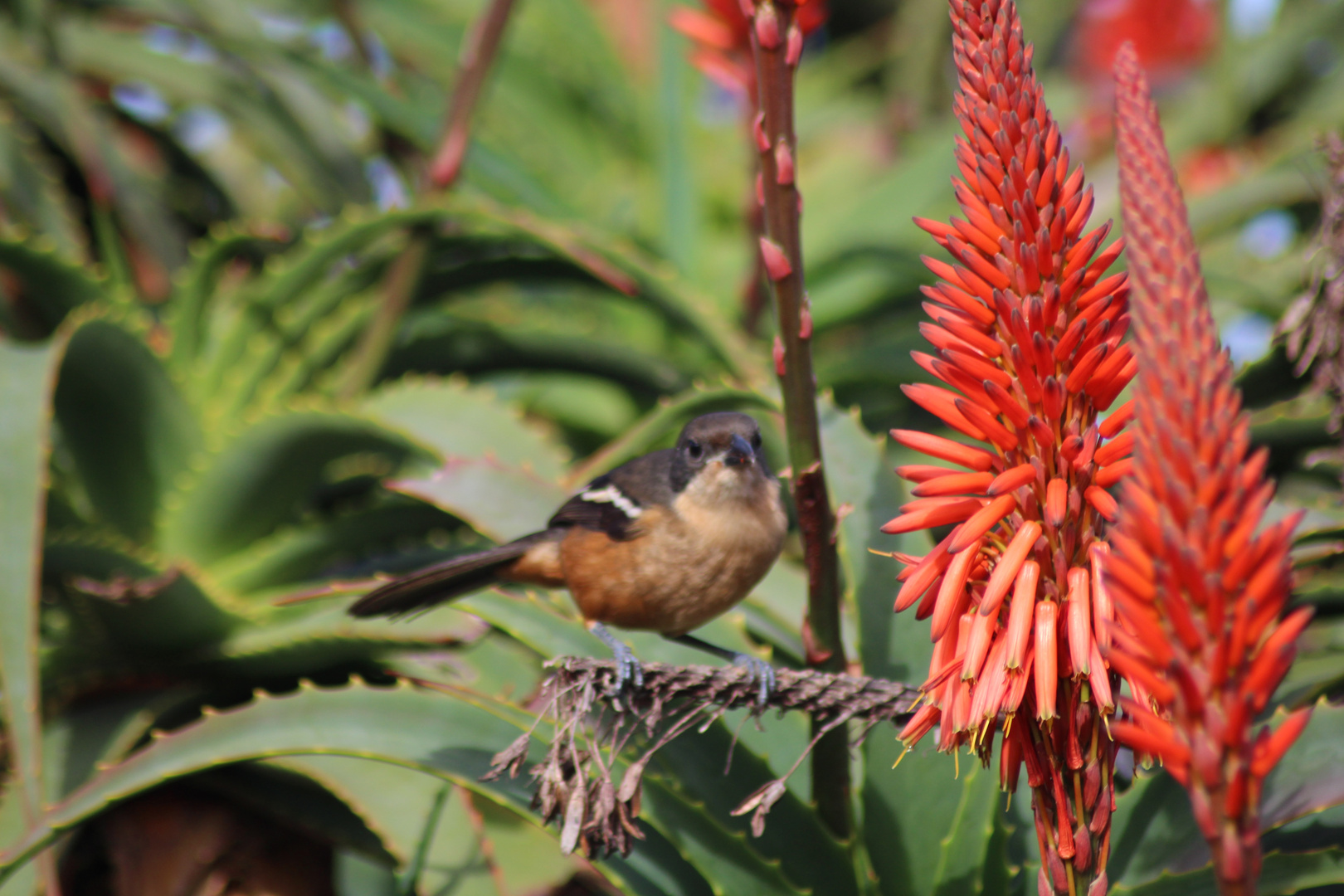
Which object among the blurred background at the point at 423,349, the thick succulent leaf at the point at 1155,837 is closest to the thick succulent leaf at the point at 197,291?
the blurred background at the point at 423,349

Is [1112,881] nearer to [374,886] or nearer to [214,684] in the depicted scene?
[374,886]

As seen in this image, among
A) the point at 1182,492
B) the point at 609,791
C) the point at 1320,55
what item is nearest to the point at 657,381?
the point at 609,791

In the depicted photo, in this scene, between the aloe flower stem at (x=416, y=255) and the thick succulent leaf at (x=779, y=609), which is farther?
the aloe flower stem at (x=416, y=255)

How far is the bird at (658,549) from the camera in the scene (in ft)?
6.21

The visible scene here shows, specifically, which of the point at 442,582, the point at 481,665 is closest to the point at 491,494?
the point at 442,582

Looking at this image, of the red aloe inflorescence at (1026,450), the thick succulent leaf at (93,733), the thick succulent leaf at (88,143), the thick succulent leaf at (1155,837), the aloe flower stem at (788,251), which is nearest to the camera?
the red aloe inflorescence at (1026,450)

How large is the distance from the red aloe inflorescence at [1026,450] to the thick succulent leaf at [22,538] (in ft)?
4.19

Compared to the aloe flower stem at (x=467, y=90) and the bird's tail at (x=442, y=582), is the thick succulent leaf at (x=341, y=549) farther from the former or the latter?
the aloe flower stem at (x=467, y=90)

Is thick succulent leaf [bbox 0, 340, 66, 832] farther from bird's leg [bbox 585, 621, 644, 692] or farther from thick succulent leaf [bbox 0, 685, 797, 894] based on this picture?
bird's leg [bbox 585, 621, 644, 692]

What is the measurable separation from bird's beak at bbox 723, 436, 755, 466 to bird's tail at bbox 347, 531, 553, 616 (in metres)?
0.37

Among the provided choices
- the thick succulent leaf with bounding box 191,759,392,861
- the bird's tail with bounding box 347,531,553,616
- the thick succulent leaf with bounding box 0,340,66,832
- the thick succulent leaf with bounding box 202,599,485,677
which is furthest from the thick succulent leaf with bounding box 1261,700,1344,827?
the thick succulent leaf with bounding box 0,340,66,832

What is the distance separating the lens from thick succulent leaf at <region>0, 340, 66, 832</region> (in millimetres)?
1638

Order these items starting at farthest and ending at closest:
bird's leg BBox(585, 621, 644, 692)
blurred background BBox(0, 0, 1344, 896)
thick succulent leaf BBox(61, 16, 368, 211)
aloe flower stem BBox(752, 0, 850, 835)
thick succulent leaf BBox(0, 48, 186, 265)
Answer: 1. thick succulent leaf BBox(61, 16, 368, 211)
2. thick succulent leaf BBox(0, 48, 186, 265)
3. blurred background BBox(0, 0, 1344, 896)
4. bird's leg BBox(585, 621, 644, 692)
5. aloe flower stem BBox(752, 0, 850, 835)

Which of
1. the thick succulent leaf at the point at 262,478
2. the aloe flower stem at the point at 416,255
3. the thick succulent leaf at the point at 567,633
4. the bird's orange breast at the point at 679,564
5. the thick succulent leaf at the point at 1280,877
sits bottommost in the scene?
the thick succulent leaf at the point at 1280,877
